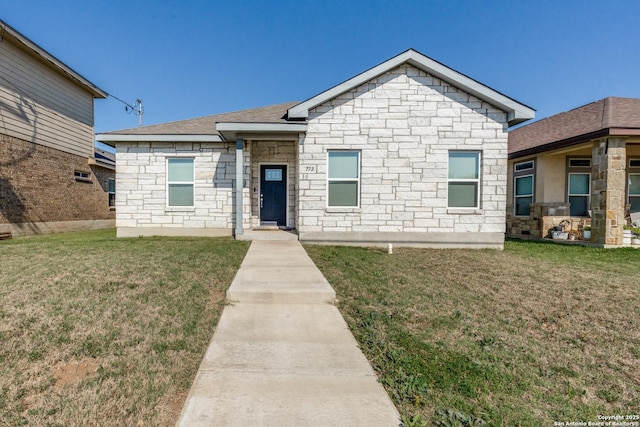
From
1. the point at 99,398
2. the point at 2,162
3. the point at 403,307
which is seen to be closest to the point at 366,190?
the point at 403,307

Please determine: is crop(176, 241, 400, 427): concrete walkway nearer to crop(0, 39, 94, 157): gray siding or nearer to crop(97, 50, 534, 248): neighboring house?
crop(97, 50, 534, 248): neighboring house

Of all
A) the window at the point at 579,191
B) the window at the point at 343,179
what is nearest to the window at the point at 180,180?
the window at the point at 343,179

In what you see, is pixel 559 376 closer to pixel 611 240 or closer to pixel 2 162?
pixel 611 240

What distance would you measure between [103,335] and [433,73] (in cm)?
908

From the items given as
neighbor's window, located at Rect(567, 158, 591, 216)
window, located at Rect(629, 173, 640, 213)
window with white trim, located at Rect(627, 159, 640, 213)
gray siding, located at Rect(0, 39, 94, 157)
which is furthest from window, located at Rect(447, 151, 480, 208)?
gray siding, located at Rect(0, 39, 94, 157)

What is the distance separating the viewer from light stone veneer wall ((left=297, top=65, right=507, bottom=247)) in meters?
8.52

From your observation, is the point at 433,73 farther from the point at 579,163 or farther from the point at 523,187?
the point at 579,163

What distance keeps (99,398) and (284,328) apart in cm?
169

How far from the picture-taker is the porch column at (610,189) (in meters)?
9.26

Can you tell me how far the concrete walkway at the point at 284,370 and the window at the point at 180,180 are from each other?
6.50 meters

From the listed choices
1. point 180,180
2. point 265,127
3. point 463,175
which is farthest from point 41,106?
point 463,175

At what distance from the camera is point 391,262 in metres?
6.65

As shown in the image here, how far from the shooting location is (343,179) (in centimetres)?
864

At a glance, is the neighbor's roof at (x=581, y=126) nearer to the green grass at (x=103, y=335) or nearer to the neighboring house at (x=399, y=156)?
the neighboring house at (x=399, y=156)
